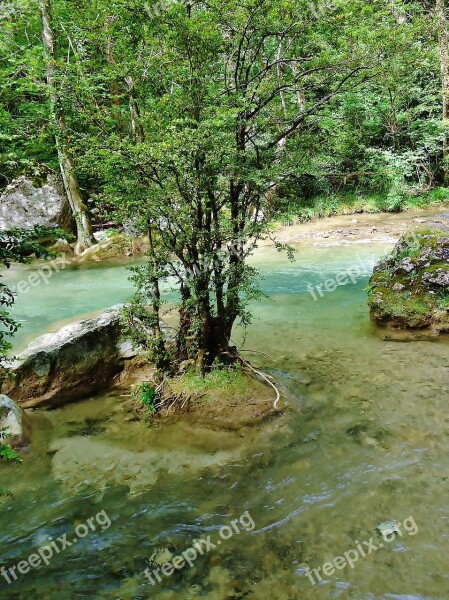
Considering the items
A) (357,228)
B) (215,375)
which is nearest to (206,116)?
(215,375)

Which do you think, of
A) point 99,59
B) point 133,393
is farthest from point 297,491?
point 99,59

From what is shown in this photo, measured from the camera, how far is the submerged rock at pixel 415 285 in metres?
7.75

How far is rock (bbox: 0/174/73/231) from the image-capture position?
1811cm

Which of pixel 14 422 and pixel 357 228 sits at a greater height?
pixel 14 422

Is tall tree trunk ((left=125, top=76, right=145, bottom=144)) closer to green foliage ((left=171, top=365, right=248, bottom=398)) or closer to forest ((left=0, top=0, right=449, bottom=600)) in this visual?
forest ((left=0, top=0, right=449, bottom=600))

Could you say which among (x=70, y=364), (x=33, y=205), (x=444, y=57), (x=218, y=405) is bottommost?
(x=218, y=405)

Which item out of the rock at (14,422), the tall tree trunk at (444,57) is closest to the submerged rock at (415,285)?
the rock at (14,422)

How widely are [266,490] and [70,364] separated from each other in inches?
143

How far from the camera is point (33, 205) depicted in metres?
18.3

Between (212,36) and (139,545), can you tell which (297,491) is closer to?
(139,545)

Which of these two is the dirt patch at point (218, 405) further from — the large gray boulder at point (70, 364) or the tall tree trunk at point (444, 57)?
the tall tree trunk at point (444, 57)

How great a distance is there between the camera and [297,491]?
419 centimetres

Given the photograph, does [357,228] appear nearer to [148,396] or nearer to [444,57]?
[444,57]

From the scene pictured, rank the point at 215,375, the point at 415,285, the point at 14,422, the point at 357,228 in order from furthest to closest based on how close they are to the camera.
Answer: the point at 357,228 → the point at 415,285 → the point at 215,375 → the point at 14,422
